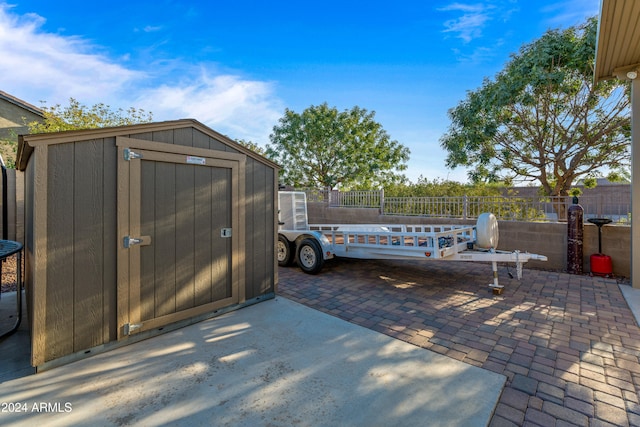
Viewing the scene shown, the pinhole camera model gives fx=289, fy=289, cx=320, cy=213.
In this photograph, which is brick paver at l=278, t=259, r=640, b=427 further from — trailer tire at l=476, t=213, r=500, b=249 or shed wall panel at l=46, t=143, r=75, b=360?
shed wall panel at l=46, t=143, r=75, b=360

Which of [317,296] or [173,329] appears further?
[317,296]

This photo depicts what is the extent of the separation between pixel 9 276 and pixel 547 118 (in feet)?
40.2

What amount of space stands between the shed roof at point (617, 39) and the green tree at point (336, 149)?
10.7 m

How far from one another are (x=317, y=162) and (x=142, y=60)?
31.3ft

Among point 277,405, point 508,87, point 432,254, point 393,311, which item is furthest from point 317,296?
point 508,87

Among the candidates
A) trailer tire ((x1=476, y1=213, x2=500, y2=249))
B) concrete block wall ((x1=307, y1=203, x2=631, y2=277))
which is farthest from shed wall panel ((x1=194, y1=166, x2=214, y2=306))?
concrete block wall ((x1=307, y1=203, x2=631, y2=277))

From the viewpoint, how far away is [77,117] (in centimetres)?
855

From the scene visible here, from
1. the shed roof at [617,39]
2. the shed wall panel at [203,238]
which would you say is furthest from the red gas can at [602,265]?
the shed wall panel at [203,238]

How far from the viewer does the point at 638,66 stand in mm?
4758

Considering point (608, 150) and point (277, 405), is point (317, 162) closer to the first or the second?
point (608, 150)

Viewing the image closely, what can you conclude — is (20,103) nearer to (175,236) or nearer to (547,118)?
(175,236)

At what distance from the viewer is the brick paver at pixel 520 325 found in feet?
6.60

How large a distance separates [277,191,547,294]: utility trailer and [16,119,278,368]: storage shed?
1815 millimetres

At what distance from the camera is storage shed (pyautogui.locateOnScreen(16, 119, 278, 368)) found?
2.35m
